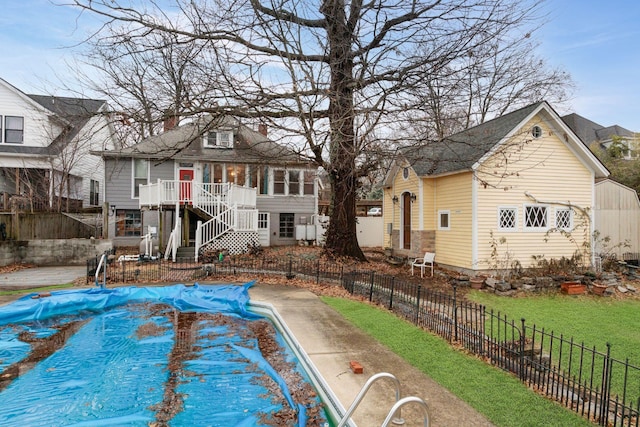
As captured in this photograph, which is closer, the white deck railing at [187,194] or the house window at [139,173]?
the white deck railing at [187,194]

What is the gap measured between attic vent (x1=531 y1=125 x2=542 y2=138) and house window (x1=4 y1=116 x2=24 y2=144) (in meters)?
24.5

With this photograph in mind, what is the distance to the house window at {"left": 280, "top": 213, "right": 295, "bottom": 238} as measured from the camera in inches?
824

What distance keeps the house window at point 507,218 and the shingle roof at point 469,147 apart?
81.0 inches

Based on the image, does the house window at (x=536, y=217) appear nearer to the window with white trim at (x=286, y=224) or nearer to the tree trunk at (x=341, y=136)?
the tree trunk at (x=341, y=136)

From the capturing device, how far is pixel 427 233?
14766 millimetres

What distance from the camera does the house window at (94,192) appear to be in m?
23.4

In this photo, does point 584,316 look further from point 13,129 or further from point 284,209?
point 13,129

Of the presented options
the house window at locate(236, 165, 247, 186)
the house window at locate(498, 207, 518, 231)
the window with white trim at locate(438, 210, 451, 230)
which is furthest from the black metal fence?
the house window at locate(236, 165, 247, 186)

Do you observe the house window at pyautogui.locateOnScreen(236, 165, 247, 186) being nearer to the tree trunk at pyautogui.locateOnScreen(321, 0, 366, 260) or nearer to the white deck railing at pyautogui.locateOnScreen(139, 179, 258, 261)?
the white deck railing at pyautogui.locateOnScreen(139, 179, 258, 261)

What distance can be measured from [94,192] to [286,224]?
1342 cm

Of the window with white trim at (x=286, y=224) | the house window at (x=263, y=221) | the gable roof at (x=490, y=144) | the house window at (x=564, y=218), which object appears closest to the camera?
the gable roof at (x=490, y=144)

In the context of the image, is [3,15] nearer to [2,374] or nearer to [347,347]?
[2,374]

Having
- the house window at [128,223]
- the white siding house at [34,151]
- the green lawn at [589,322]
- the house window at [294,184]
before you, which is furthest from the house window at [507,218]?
the white siding house at [34,151]

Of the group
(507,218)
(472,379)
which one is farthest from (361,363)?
(507,218)
